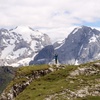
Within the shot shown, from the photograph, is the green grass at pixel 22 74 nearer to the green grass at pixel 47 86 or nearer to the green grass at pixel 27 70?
the green grass at pixel 27 70

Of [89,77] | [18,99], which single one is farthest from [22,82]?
[89,77]

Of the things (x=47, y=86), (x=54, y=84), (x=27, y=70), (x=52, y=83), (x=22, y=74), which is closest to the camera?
(x=47, y=86)

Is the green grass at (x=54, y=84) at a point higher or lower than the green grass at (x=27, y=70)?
lower

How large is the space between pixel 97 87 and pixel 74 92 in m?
7.10

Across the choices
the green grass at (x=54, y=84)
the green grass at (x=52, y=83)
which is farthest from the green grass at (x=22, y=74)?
the green grass at (x=54, y=84)

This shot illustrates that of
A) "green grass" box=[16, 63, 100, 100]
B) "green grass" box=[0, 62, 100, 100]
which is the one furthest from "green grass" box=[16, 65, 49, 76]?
"green grass" box=[16, 63, 100, 100]

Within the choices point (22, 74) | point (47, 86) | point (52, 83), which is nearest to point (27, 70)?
point (22, 74)

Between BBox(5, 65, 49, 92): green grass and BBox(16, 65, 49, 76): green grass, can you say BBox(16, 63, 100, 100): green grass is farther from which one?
BBox(16, 65, 49, 76): green grass

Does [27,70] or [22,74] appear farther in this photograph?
[27,70]

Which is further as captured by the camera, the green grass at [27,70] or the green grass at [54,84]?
the green grass at [27,70]

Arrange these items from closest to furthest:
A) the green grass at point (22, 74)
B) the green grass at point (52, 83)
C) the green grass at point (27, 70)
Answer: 1. the green grass at point (52, 83)
2. the green grass at point (22, 74)
3. the green grass at point (27, 70)

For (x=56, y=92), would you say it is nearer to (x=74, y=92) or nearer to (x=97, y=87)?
(x=74, y=92)

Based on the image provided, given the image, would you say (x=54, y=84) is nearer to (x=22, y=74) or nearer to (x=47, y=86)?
(x=47, y=86)

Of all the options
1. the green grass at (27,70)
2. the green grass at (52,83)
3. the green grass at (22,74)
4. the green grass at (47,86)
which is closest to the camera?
the green grass at (52,83)
